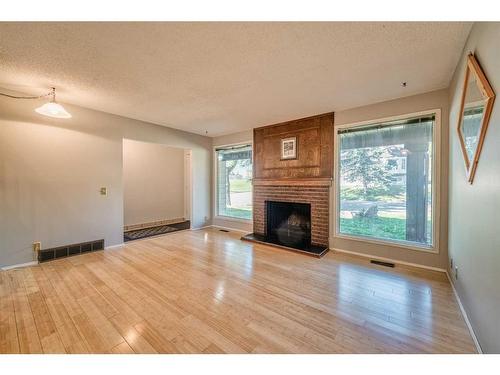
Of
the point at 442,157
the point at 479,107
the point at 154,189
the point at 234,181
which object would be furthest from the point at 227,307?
the point at 154,189

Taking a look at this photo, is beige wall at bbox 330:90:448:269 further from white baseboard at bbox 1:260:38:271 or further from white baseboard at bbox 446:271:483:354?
white baseboard at bbox 1:260:38:271

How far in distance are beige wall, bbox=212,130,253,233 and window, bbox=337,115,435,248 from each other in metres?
2.07

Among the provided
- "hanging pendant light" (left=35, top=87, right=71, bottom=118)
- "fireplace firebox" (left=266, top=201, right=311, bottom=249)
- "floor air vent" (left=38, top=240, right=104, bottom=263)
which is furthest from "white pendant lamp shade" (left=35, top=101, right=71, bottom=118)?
"fireplace firebox" (left=266, top=201, right=311, bottom=249)

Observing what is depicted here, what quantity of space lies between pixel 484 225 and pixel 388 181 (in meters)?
1.81

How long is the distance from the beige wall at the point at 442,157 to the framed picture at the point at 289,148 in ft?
2.80

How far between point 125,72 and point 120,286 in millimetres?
2435

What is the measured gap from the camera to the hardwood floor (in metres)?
1.47

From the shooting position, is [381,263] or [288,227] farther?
[288,227]

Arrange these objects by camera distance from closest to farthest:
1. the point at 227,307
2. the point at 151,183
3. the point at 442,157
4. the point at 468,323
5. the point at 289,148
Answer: the point at 468,323
the point at 227,307
the point at 442,157
the point at 289,148
the point at 151,183

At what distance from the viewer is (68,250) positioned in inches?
127

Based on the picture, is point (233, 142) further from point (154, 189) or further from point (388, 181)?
point (388, 181)

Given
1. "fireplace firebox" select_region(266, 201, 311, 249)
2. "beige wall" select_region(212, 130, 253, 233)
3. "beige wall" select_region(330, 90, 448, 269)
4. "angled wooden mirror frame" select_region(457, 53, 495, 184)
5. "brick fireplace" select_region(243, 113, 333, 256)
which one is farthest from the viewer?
"beige wall" select_region(212, 130, 253, 233)

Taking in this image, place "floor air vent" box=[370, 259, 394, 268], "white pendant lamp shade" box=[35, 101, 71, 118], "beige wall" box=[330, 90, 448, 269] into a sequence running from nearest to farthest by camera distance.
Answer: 1. "white pendant lamp shade" box=[35, 101, 71, 118]
2. "beige wall" box=[330, 90, 448, 269]
3. "floor air vent" box=[370, 259, 394, 268]
